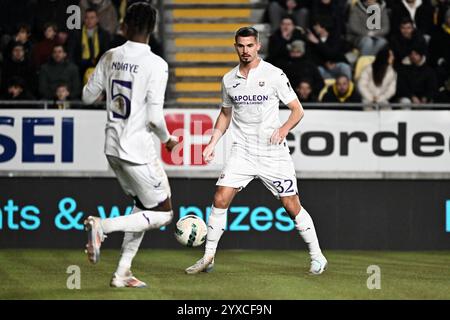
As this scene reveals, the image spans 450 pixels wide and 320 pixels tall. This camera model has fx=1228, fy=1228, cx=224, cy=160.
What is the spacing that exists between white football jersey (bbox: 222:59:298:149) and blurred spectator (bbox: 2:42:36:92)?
18.3 feet

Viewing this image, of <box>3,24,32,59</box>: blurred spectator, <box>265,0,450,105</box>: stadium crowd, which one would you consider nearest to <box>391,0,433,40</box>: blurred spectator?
<box>265,0,450,105</box>: stadium crowd

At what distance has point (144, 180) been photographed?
9531mm

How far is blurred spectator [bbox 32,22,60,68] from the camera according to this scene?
1675 cm

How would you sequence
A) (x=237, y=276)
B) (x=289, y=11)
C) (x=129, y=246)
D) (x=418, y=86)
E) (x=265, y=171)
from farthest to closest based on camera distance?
(x=289, y=11) < (x=418, y=86) < (x=237, y=276) < (x=265, y=171) < (x=129, y=246)

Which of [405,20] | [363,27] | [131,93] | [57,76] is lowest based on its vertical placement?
[57,76]

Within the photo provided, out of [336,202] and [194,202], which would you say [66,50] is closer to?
[194,202]

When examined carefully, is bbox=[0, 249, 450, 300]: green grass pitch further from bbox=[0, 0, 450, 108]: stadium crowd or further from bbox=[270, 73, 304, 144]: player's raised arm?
bbox=[0, 0, 450, 108]: stadium crowd

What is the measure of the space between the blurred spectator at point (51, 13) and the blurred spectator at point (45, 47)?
0.53 m

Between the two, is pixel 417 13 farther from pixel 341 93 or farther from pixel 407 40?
pixel 341 93

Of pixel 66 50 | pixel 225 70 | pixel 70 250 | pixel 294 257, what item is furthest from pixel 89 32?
pixel 294 257

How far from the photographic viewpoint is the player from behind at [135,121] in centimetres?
938

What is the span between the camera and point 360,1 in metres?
17.5

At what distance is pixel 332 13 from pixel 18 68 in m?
4.48

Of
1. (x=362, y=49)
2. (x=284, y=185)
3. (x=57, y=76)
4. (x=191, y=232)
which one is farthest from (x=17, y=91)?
(x=191, y=232)
